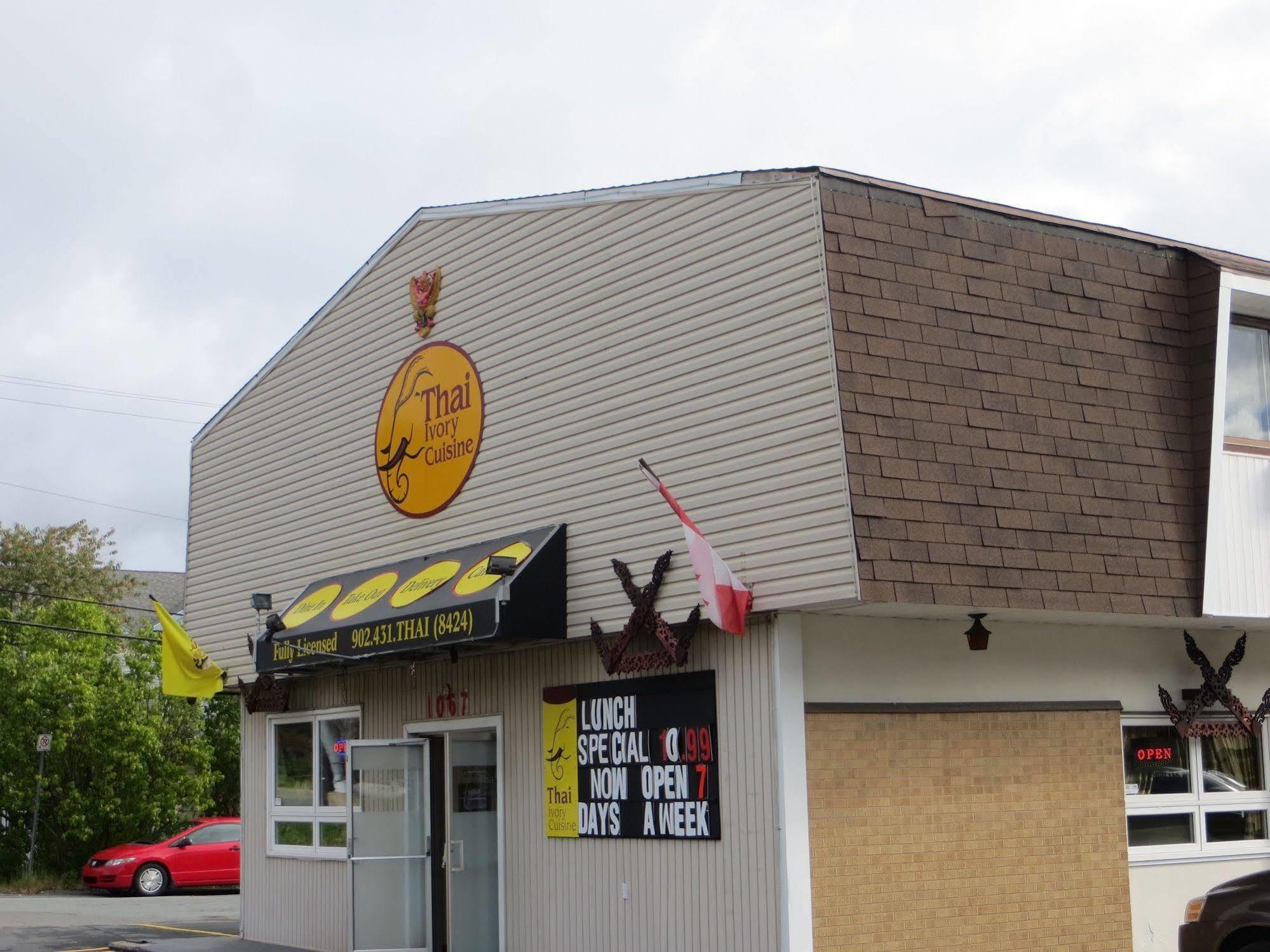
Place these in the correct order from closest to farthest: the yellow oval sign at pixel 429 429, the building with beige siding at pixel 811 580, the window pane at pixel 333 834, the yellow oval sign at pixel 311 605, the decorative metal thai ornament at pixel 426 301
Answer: the building with beige siding at pixel 811 580, the yellow oval sign at pixel 429 429, the decorative metal thai ornament at pixel 426 301, the yellow oval sign at pixel 311 605, the window pane at pixel 333 834

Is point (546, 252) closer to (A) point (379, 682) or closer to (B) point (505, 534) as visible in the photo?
(B) point (505, 534)

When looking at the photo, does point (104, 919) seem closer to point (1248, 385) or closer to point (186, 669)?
point (186, 669)

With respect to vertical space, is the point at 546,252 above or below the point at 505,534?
above

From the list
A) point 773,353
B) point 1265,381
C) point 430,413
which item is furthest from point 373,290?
point 1265,381

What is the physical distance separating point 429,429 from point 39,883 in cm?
1715

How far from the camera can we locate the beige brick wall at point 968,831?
10.7m

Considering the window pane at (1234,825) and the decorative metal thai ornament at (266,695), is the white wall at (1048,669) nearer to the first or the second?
the window pane at (1234,825)

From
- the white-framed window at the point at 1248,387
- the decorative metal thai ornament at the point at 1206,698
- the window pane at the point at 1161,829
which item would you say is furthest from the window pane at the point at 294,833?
the white-framed window at the point at 1248,387

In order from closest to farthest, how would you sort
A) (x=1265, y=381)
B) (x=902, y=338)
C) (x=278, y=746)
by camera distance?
(x=902, y=338) → (x=1265, y=381) → (x=278, y=746)

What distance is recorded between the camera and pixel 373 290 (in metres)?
16.0

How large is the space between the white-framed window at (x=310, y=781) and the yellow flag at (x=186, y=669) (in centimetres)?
83

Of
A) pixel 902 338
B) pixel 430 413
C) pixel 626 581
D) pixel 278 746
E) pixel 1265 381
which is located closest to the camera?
pixel 902 338

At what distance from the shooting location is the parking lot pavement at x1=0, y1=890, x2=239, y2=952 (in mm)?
17266

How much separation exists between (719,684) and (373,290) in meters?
6.96
